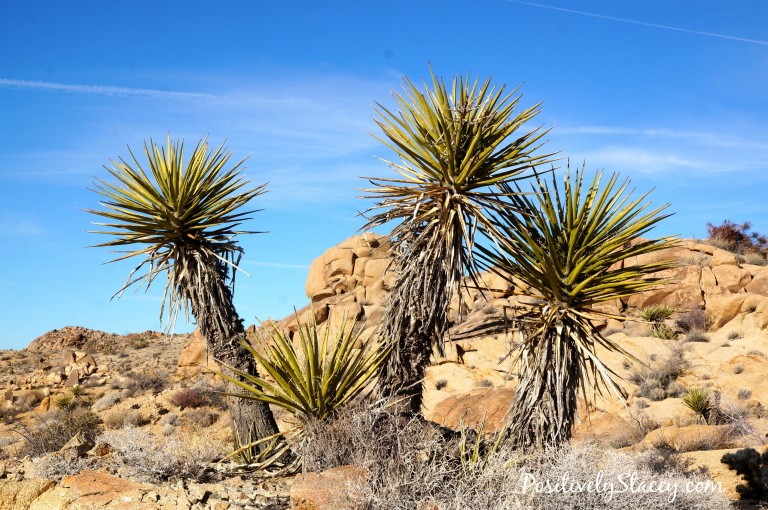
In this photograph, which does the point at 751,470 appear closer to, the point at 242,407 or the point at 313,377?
the point at 313,377

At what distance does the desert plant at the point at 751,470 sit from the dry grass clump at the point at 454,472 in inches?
85.7

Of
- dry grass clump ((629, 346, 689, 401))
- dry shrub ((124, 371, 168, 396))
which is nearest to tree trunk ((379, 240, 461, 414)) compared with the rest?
dry grass clump ((629, 346, 689, 401))

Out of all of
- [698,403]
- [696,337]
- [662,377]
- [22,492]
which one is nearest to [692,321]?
[696,337]

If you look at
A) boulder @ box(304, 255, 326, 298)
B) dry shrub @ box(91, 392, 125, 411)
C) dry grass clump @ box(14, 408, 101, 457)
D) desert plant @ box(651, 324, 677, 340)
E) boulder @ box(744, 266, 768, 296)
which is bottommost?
dry grass clump @ box(14, 408, 101, 457)

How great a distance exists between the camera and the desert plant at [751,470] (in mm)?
9779

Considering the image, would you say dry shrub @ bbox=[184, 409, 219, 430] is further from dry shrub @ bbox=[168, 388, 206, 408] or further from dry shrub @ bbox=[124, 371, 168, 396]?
dry shrub @ bbox=[124, 371, 168, 396]

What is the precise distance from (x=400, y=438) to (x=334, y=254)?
84.3 feet

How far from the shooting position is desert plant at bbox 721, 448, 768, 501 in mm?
9779

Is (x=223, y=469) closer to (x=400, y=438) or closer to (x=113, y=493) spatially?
(x=113, y=493)

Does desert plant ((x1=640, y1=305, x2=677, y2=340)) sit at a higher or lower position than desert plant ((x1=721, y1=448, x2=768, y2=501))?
higher

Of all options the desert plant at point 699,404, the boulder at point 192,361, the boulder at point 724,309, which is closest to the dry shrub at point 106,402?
the boulder at point 192,361

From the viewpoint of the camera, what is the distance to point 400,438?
7.96m

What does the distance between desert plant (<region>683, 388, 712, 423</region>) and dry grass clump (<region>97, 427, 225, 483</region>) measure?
1194 cm

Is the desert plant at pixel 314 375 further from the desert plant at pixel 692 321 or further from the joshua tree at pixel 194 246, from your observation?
the desert plant at pixel 692 321
